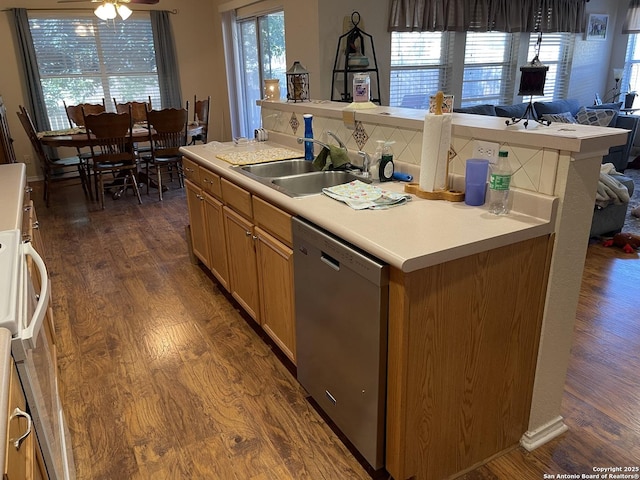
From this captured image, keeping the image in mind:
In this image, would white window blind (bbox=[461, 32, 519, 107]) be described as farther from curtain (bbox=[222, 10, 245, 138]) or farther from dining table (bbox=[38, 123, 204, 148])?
dining table (bbox=[38, 123, 204, 148])

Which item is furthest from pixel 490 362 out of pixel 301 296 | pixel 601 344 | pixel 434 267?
pixel 601 344

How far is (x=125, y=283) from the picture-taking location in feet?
10.9

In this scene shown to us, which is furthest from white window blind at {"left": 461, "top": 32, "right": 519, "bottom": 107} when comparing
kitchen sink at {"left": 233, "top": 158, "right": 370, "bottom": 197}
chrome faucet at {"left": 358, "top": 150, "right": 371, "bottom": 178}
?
chrome faucet at {"left": 358, "top": 150, "right": 371, "bottom": 178}

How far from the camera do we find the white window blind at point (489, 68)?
246 inches

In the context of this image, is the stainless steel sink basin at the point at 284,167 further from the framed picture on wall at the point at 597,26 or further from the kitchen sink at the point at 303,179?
the framed picture on wall at the point at 597,26

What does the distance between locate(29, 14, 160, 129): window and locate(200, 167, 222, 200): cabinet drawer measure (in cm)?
468

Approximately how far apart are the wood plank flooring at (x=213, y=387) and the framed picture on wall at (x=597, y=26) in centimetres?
494

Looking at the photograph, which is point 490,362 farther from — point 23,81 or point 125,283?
point 23,81

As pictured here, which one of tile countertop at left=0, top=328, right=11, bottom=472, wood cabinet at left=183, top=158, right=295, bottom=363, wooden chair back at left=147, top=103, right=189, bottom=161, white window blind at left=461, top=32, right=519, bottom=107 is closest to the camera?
tile countertop at left=0, top=328, right=11, bottom=472

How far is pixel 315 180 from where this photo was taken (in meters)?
2.44

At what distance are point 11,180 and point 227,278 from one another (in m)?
1.24

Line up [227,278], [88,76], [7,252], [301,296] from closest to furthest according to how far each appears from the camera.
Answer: [7,252]
[301,296]
[227,278]
[88,76]

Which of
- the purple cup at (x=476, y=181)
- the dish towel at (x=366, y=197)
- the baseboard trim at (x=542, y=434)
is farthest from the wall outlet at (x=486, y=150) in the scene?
the baseboard trim at (x=542, y=434)

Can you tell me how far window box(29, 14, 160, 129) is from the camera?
6281 mm
